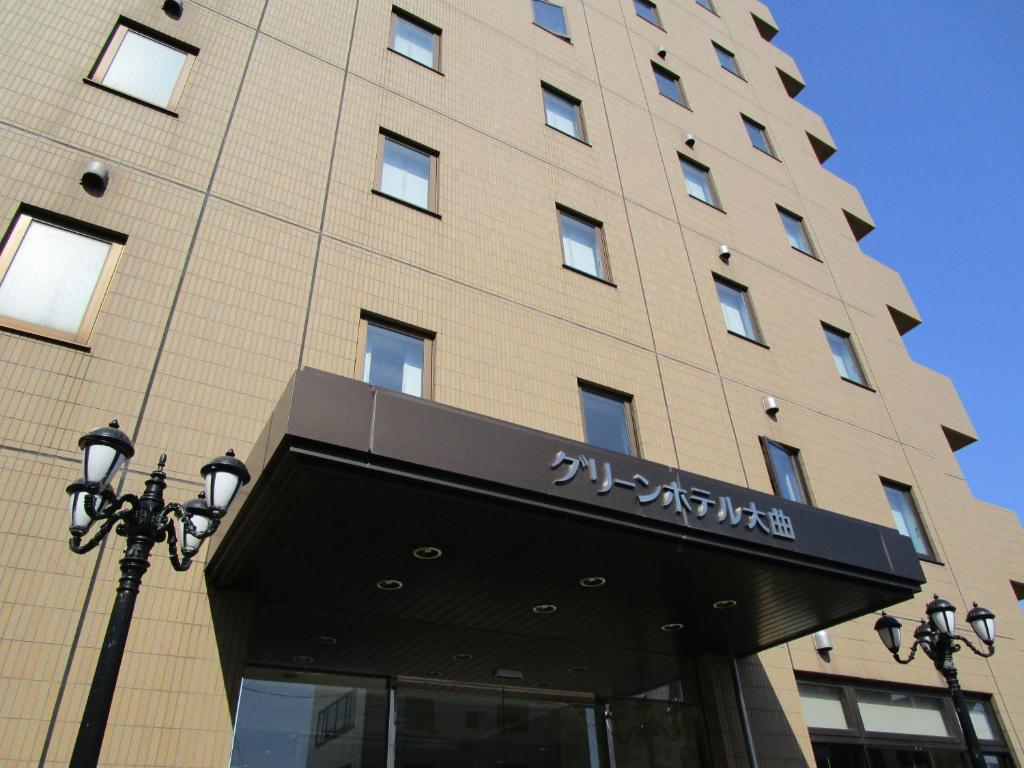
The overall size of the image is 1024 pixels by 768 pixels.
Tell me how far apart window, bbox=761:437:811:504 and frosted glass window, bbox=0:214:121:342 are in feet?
34.5

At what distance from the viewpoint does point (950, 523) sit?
15984 mm

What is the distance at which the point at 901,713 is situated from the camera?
489 inches

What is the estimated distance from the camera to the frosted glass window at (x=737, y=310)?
15.2 meters

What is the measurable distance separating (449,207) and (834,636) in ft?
30.2

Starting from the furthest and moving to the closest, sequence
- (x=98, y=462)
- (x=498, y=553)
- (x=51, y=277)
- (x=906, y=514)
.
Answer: (x=906, y=514) → (x=51, y=277) → (x=498, y=553) → (x=98, y=462)

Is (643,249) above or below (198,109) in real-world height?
above

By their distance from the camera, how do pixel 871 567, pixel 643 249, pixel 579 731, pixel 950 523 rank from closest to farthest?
pixel 871 567
pixel 579 731
pixel 643 249
pixel 950 523

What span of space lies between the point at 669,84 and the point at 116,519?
1841 cm

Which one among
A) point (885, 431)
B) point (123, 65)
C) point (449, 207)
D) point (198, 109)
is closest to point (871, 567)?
point (449, 207)

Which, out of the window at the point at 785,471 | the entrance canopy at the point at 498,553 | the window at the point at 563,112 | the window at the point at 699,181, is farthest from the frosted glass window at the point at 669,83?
the entrance canopy at the point at 498,553

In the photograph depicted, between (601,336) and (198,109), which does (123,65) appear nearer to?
(198,109)

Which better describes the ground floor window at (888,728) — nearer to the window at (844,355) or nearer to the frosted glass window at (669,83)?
the window at (844,355)

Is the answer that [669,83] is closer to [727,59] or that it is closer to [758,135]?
[758,135]

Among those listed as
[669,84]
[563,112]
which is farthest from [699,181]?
[563,112]
